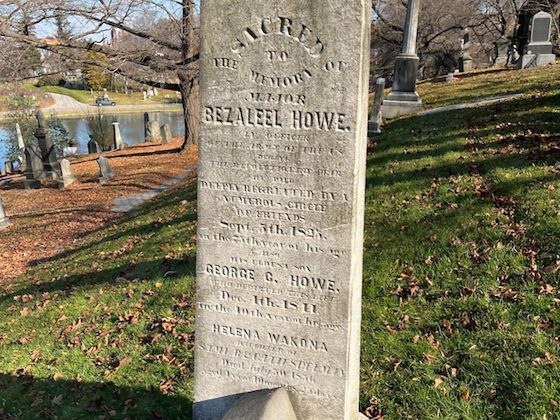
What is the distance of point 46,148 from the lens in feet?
62.7

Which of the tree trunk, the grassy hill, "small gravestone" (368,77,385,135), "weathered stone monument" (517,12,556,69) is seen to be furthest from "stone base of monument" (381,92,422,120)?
"weathered stone monument" (517,12,556,69)

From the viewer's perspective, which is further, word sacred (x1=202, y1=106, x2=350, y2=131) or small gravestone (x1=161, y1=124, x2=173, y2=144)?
small gravestone (x1=161, y1=124, x2=173, y2=144)

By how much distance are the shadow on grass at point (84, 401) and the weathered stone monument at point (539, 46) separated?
20.5 metres

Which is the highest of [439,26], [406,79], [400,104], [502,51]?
[439,26]

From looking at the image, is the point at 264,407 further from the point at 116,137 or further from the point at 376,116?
the point at 116,137

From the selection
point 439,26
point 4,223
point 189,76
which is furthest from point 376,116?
point 439,26

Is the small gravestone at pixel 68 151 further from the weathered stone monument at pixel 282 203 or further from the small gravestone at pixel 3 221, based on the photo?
the weathered stone monument at pixel 282 203

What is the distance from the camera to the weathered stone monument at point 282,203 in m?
2.70

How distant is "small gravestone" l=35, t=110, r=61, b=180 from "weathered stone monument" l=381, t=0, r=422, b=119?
14452mm

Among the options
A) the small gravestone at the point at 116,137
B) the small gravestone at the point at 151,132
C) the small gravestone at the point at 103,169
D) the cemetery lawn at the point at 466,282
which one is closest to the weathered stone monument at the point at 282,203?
the cemetery lawn at the point at 466,282

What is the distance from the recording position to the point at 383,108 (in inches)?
533

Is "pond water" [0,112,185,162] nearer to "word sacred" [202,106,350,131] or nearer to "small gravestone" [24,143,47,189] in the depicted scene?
"small gravestone" [24,143,47,189]

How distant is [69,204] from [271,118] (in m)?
A: 14.8

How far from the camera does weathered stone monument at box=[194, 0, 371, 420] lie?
2697mm
